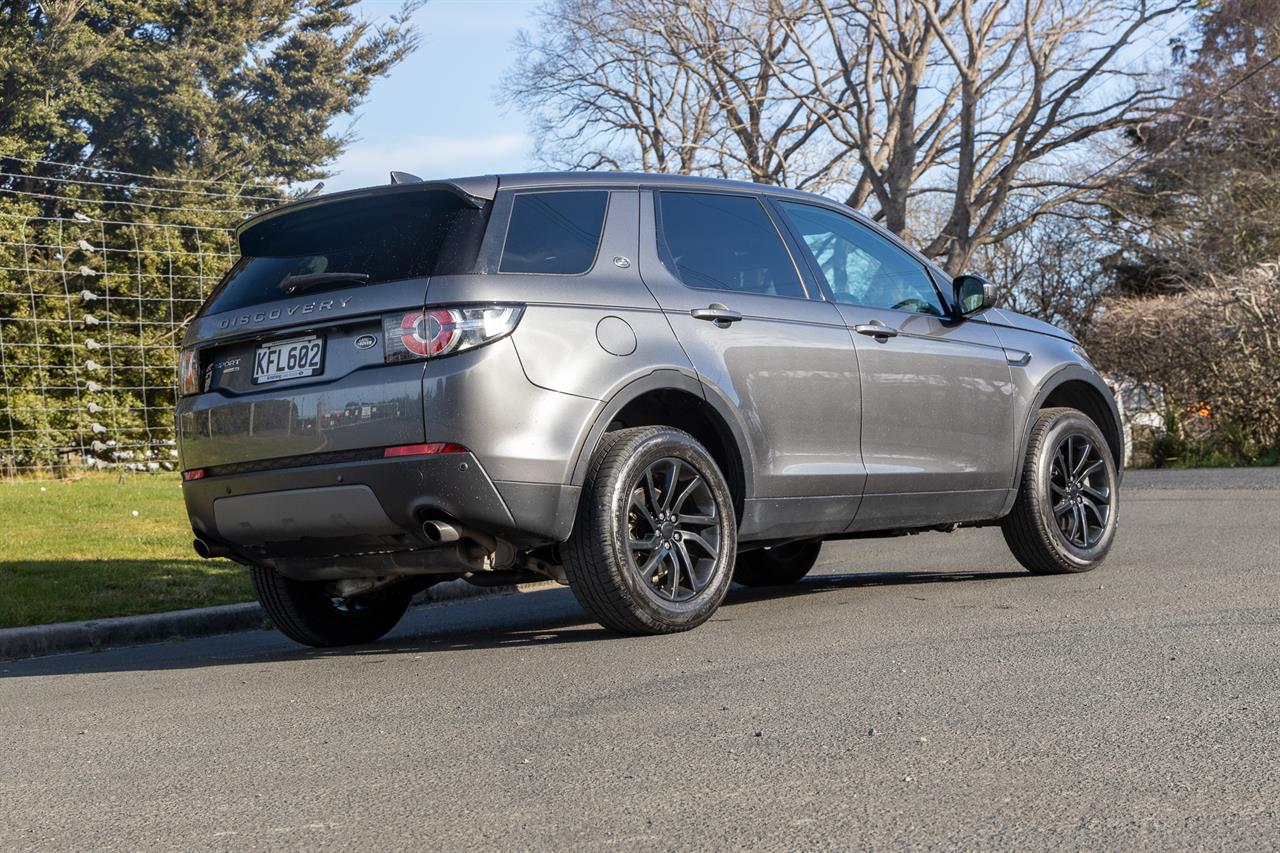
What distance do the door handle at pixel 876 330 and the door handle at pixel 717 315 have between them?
2.63 ft

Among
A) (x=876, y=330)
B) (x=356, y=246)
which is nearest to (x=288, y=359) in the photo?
(x=356, y=246)

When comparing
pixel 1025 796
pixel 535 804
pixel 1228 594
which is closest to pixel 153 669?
pixel 535 804

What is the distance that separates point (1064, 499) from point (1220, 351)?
1136cm

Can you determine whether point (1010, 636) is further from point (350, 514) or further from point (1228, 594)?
point (350, 514)

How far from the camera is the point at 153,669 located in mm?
6367

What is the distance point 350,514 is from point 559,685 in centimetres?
107

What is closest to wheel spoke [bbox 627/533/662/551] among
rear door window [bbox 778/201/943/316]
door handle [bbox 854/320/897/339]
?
door handle [bbox 854/320/897/339]

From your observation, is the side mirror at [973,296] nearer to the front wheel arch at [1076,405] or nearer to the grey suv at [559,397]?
the grey suv at [559,397]

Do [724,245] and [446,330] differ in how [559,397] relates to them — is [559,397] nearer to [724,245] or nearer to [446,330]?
[446,330]

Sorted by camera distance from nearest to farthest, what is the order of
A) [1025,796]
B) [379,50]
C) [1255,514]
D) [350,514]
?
[1025,796]
[350,514]
[1255,514]
[379,50]

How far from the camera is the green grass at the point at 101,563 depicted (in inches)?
324

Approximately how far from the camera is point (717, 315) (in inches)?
244

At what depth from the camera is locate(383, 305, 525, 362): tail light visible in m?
5.43

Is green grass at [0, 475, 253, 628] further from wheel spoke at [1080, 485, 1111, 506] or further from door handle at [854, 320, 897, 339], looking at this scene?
wheel spoke at [1080, 485, 1111, 506]
